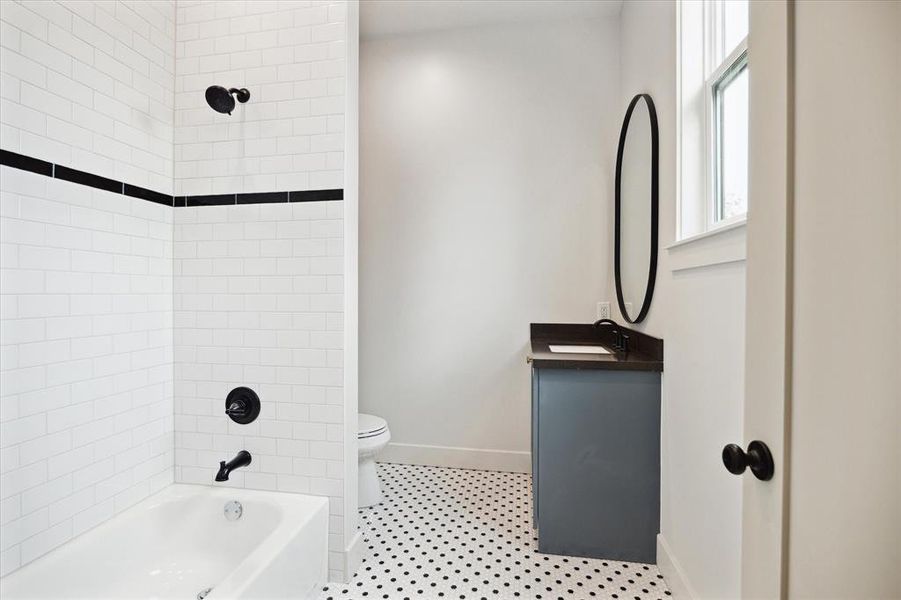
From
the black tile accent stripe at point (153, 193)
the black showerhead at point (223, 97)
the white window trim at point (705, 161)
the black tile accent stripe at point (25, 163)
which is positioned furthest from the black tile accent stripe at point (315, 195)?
the white window trim at point (705, 161)

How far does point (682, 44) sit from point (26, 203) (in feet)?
7.63

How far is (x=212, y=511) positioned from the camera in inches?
65.6

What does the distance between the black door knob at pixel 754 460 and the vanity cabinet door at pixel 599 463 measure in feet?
3.79

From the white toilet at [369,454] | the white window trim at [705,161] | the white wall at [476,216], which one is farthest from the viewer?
the white wall at [476,216]

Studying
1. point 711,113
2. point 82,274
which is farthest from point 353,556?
point 711,113

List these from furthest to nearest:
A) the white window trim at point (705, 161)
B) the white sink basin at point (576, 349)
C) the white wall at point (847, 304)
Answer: the white sink basin at point (576, 349), the white window trim at point (705, 161), the white wall at point (847, 304)

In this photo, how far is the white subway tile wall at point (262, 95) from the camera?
5.41ft

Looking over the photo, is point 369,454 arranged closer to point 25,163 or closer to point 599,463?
point 599,463

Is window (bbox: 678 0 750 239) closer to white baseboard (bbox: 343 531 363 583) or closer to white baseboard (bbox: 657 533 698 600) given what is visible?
white baseboard (bbox: 657 533 698 600)

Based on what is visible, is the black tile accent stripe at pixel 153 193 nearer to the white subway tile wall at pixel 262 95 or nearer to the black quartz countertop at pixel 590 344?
the white subway tile wall at pixel 262 95

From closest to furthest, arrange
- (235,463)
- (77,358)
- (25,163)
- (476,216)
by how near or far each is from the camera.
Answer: (25,163), (77,358), (235,463), (476,216)

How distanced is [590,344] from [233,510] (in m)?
2.08

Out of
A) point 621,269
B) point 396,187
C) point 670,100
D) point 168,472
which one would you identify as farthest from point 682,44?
point 168,472

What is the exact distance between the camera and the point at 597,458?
1.79m
